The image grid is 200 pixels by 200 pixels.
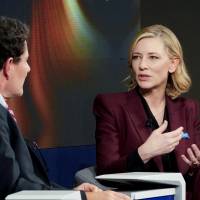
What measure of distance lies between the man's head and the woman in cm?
73

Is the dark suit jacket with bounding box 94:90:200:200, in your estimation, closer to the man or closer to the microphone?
the microphone

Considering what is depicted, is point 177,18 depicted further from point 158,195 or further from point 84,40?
point 158,195

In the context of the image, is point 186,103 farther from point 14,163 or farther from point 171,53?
point 14,163

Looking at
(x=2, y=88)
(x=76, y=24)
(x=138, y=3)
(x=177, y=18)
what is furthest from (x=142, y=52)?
(x=177, y=18)

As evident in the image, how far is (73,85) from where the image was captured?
11.9ft

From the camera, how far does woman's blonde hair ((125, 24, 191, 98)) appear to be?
8.57 ft

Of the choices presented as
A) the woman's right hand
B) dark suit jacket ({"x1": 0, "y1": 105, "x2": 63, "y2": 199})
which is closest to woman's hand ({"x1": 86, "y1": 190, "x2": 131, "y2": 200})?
dark suit jacket ({"x1": 0, "y1": 105, "x2": 63, "y2": 199})

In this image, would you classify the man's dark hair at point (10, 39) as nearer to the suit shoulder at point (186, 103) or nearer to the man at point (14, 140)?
the man at point (14, 140)

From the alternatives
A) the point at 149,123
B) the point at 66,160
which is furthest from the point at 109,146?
the point at 66,160

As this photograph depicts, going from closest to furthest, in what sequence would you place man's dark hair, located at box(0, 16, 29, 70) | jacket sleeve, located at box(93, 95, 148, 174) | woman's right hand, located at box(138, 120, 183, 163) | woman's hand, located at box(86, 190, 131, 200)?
woman's hand, located at box(86, 190, 131, 200) → man's dark hair, located at box(0, 16, 29, 70) → woman's right hand, located at box(138, 120, 183, 163) → jacket sleeve, located at box(93, 95, 148, 174)

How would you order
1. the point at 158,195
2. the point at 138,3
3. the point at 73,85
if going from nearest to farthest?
the point at 158,195 < the point at 73,85 < the point at 138,3

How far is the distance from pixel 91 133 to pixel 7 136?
6.78 feet

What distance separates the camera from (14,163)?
5.45ft

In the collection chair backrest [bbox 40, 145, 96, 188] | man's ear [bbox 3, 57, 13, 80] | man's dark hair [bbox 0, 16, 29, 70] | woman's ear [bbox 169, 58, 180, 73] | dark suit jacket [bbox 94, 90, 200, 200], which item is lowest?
chair backrest [bbox 40, 145, 96, 188]
